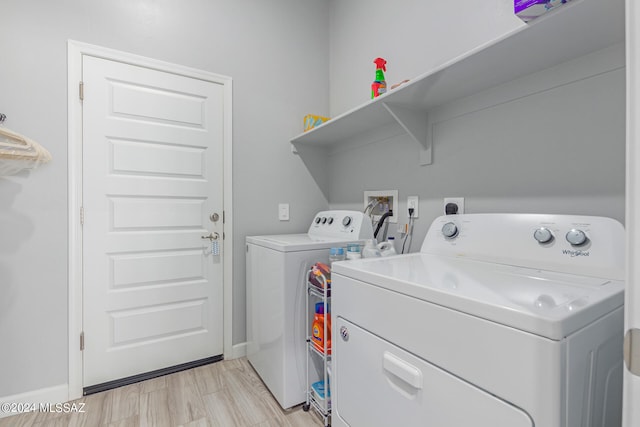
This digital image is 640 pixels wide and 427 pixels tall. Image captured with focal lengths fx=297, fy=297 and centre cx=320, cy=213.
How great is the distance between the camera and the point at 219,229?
2.06m

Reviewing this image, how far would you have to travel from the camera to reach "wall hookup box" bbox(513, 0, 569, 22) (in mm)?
806

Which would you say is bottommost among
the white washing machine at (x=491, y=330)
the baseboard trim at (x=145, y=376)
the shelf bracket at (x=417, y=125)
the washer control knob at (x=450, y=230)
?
the baseboard trim at (x=145, y=376)

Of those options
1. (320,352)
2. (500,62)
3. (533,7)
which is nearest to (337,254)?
(320,352)

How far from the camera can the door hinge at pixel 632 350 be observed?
1.38 ft

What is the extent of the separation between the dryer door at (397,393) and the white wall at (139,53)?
1276 millimetres

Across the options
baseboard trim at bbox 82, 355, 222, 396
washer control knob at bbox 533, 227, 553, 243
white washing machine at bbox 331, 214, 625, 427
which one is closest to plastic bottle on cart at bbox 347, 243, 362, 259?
white washing machine at bbox 331, 214, 625, 427

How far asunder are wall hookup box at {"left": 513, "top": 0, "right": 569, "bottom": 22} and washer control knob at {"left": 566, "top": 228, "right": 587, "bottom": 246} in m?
0.64

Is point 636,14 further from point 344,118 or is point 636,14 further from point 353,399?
point 344,118

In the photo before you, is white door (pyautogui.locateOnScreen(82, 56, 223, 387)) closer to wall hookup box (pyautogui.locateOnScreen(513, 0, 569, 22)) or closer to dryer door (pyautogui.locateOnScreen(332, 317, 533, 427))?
dryer door (pyautogui.locateOnScreen(332, 317, 533, 427))

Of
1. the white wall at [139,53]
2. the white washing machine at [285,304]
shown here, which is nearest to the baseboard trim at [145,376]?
the white wall at [139,53]

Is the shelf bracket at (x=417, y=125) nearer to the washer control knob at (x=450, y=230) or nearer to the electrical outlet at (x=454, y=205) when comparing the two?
the electrical outlet at (x=454, y=205)

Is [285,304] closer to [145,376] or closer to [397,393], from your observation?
[397,393]

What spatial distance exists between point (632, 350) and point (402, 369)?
49 cm

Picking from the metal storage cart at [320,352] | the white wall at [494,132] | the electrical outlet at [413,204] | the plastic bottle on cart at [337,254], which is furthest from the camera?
the electrical outlet at [413,204]
